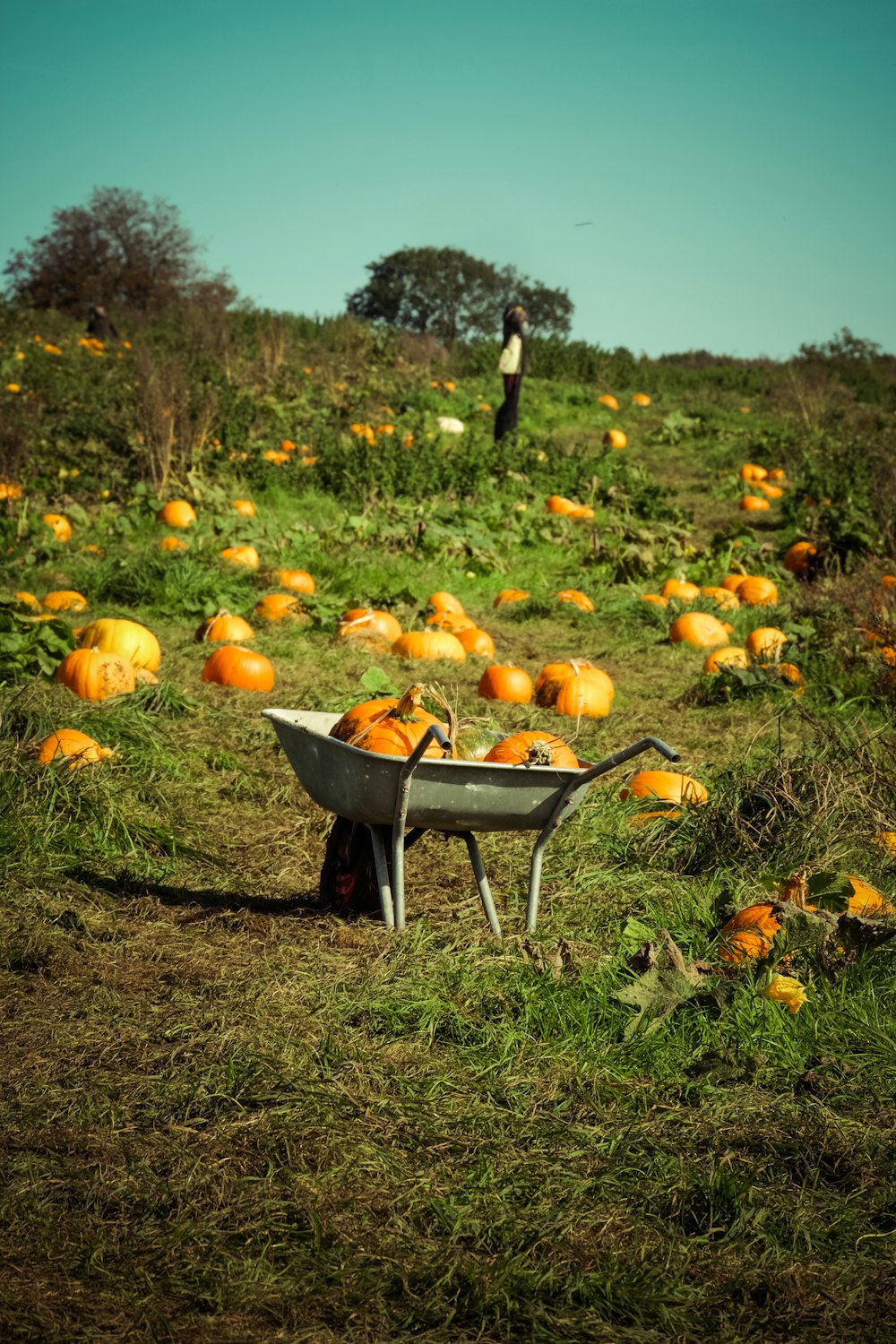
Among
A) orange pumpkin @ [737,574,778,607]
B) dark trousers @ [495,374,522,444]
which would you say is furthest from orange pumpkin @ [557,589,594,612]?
dark trousers @ [495,374,522,444]

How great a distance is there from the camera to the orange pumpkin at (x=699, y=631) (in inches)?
332

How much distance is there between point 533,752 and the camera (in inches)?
147

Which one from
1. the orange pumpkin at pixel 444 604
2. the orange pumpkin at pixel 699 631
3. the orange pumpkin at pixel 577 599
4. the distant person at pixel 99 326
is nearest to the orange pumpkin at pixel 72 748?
the orange pumpkin at pixel 444 604

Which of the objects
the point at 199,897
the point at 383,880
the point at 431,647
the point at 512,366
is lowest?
the point at 199,897

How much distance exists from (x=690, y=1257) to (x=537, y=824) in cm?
154

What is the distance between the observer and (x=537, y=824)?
3.71 m

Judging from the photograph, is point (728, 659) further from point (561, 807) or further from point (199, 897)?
point (199, 897)

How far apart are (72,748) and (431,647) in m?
3.02

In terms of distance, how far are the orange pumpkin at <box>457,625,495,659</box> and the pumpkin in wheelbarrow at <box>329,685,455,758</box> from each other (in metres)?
3.79

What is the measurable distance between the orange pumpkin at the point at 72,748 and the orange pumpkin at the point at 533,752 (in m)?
1.90

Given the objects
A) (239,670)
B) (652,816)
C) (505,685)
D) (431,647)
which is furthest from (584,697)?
(239,670)

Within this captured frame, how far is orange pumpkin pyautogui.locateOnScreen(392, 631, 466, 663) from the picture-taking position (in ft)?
24.7

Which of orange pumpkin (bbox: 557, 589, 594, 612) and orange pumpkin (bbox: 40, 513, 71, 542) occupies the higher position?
orange pumpkin (bbox: 40, 513, 71, 542)

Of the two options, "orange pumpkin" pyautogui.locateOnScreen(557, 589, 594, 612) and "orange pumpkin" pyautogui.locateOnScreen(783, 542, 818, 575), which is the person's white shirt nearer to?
"orange pumpkin" pyautogui.locateOnScreen(783, 542, 818, 575)
